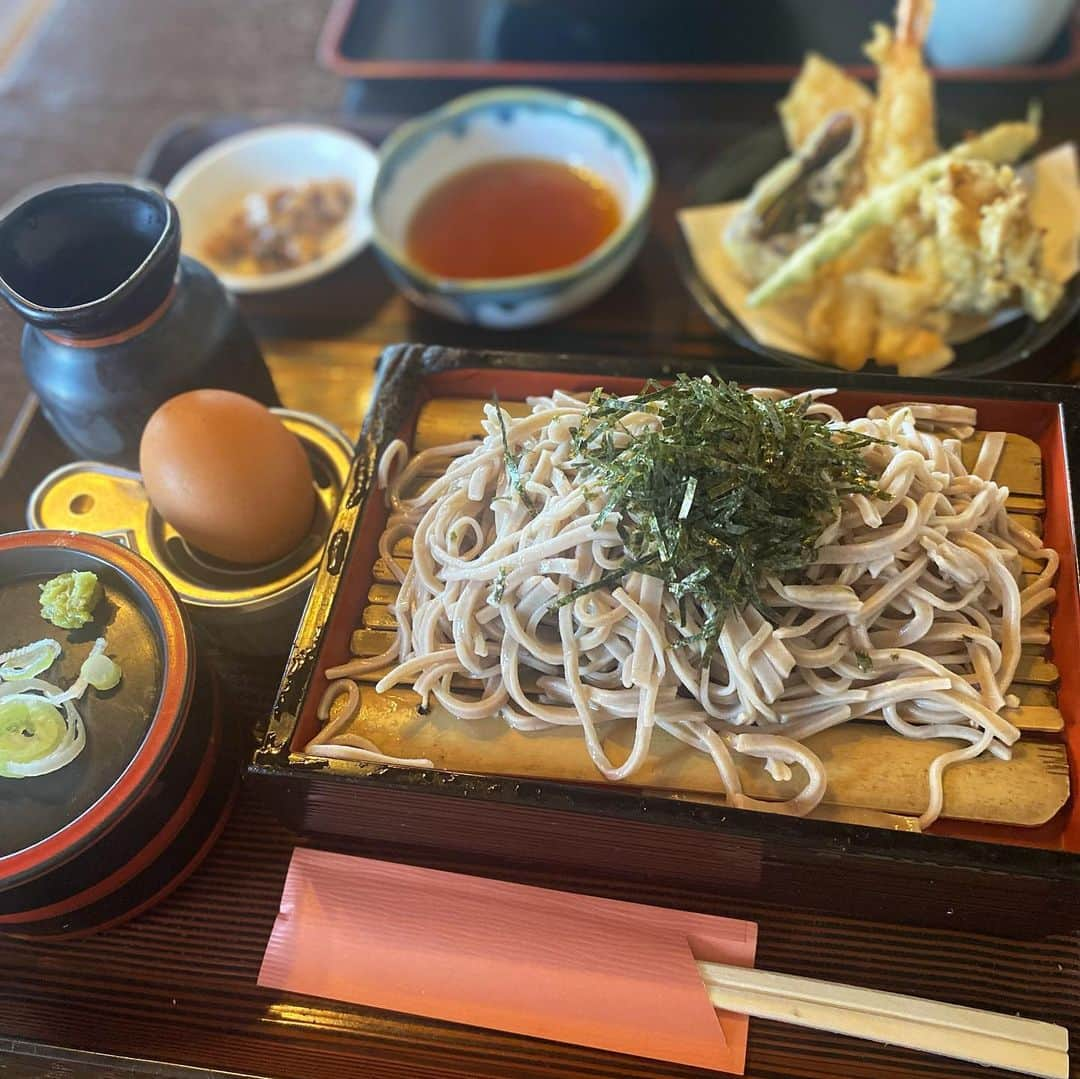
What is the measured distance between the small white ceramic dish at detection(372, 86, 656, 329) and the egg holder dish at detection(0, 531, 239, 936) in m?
1.09

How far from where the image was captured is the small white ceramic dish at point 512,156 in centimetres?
230

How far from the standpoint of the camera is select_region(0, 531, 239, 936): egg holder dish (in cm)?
146

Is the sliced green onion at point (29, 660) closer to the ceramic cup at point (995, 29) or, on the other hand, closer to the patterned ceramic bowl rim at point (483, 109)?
the patterned ceramic bowl rim at point (483, 109)

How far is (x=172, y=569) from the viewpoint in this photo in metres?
1.93

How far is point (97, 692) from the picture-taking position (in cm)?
162

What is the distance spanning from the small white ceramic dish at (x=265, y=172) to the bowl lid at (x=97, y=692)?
50.7 inches

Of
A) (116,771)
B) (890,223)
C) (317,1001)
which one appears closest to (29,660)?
(116,771)

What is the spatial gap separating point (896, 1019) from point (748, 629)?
665 millimetres

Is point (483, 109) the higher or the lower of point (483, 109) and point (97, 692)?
the higher

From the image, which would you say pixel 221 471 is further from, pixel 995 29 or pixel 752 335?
pixel 995 29

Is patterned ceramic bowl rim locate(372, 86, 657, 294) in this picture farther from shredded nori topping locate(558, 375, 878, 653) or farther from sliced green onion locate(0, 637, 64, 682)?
sliced green onion locate(0, 637, 64, 682)

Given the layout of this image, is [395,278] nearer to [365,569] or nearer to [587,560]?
[365,569]

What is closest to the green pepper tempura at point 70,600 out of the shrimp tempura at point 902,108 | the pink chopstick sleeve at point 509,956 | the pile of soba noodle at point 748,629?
the pile of soba noodle at point 748,629

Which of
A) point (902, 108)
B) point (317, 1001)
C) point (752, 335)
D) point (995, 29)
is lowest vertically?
point (317, 1001)
